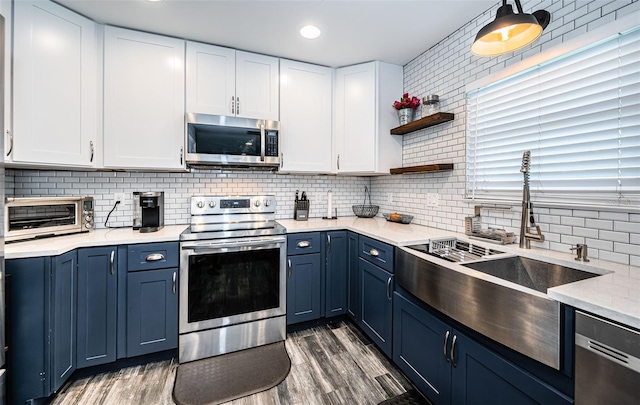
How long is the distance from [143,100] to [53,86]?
1.69 ft

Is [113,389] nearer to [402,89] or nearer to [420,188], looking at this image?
[420,188]

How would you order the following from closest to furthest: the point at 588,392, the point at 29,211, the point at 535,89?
the point at 588,392 < the point at 535,89 < the point at 29,211

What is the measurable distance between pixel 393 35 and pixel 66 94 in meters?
2.48

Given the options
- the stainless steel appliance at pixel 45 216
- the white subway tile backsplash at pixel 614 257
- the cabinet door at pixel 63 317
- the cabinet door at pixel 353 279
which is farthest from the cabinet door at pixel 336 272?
the stainless steel appliance at pixel 45 216

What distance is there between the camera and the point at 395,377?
6.02 ft

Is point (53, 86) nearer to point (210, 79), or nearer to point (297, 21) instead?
point (210, 79)

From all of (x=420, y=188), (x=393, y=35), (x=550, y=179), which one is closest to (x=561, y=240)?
(x=550, y=179)

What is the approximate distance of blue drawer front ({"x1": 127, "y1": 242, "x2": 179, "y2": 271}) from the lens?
6.13 feet

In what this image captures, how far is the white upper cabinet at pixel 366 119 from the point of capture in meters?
2.64

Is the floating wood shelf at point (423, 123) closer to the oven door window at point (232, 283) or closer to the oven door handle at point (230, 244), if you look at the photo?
the oven door handle at point (230, 244)

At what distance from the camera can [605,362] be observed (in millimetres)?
820

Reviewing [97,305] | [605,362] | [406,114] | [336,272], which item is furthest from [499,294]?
[97,305]

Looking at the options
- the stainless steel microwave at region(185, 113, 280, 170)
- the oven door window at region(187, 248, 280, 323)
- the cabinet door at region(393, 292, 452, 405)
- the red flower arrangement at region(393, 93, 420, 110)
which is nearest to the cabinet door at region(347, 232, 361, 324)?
the cabinet door at region(393, 292, 452, 405)

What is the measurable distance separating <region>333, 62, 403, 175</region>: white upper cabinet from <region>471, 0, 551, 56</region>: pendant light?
1.27 metres
